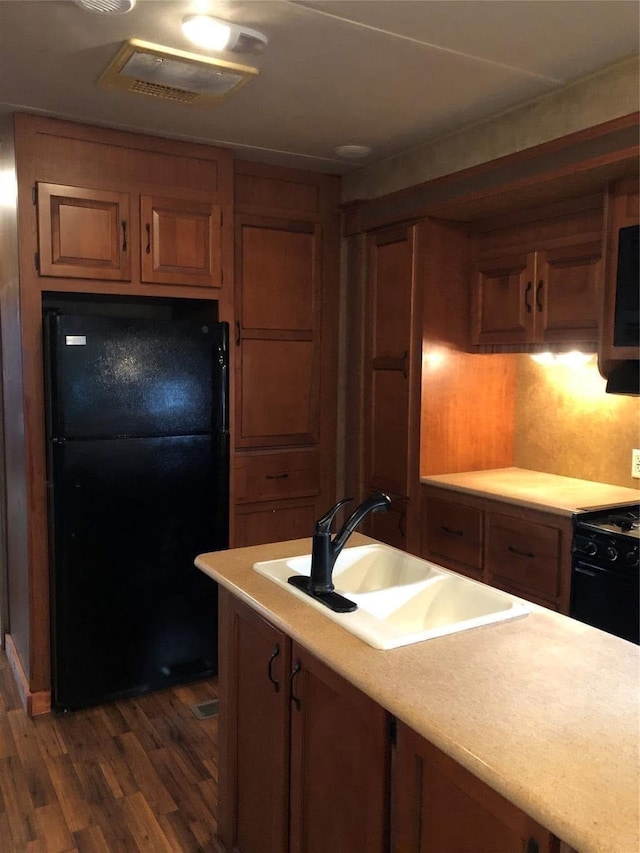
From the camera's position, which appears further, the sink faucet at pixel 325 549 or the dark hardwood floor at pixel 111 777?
the dark hardwood floor at pixel 111 777

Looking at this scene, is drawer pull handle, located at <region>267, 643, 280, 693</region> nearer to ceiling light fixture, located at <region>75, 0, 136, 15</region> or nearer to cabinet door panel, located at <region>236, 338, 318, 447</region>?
ceiling light fixture, located at <region>75, 0, 136, 15</region>

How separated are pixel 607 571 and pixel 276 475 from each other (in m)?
1.70

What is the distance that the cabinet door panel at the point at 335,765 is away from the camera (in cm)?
134

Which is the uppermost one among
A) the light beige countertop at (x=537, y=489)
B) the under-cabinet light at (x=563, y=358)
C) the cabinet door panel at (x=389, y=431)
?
the under-cabinet light at (x=563, y=358)

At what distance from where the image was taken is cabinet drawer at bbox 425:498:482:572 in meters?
2.95

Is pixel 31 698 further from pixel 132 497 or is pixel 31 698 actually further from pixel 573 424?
pixel 573 424

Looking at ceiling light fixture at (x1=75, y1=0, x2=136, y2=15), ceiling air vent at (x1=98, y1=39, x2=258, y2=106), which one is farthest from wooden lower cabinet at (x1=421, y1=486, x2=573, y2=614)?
ceiling light fixture at (x1=75, y1=0, x2=136, y2=15)

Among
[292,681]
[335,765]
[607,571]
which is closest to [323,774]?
[335,765]

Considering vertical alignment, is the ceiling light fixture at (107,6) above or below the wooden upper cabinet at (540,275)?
above

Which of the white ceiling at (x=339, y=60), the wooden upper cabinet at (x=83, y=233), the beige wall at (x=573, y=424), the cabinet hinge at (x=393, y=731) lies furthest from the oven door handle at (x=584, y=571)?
the wooden upper cabinet at (x=83, y=233)

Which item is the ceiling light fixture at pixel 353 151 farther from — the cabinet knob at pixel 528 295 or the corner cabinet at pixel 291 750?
the corner cabinet at pixel 291 750

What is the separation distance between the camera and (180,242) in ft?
10.1

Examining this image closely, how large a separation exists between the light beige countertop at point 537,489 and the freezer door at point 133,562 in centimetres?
107

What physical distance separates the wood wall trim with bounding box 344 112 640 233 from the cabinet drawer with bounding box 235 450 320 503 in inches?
49.0
